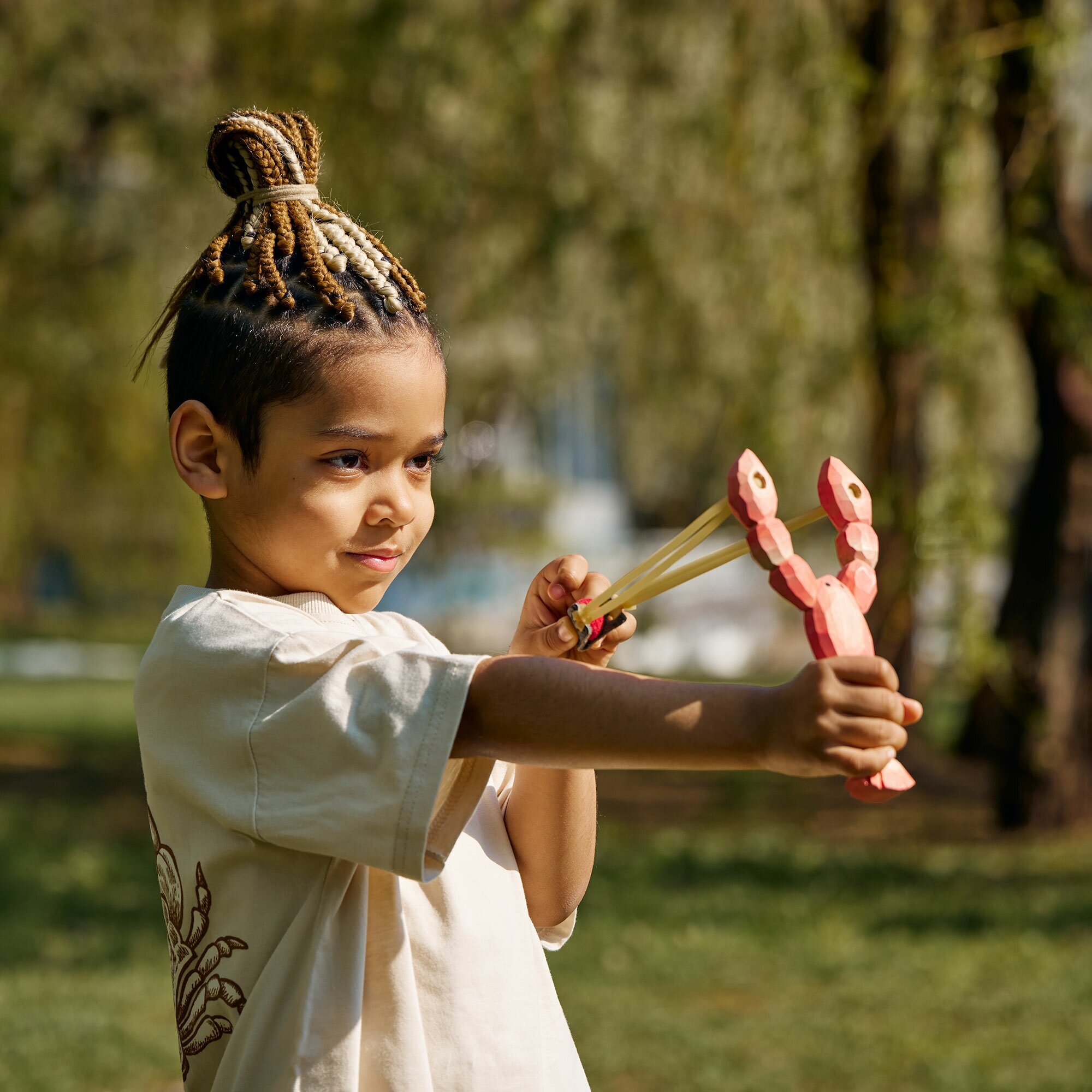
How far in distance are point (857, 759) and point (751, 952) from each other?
14.0ft

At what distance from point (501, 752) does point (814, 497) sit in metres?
5.77

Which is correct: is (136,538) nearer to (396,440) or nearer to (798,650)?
(798,650)

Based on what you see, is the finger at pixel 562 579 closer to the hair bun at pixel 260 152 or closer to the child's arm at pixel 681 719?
the child's arm at pixel 681 719

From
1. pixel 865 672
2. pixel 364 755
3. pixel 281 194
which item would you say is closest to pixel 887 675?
pixel 865 672

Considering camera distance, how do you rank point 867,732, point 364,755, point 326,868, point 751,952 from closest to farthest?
1. point 867,732
2. point 364,755
3. point 326,868
4. point 751,952

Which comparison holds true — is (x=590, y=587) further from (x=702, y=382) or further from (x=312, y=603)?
(x=702, y=382)

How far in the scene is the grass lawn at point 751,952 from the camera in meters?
3.99

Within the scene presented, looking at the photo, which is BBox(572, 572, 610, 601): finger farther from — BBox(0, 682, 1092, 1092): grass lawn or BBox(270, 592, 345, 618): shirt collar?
BBox(0, 682, 1092, 1092): grass lawn

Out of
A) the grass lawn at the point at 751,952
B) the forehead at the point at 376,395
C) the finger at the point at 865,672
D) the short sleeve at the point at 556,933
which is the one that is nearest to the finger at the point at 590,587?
the forehead at the point at 376,395

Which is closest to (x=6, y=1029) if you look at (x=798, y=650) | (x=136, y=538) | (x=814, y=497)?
(x=814, y=497)

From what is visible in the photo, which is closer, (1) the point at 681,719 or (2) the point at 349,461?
(1) the point at 681,719

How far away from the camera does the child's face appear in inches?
50.6

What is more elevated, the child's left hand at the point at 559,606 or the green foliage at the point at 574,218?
the green foliage at the point at 574,218

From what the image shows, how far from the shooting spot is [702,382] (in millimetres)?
7070
